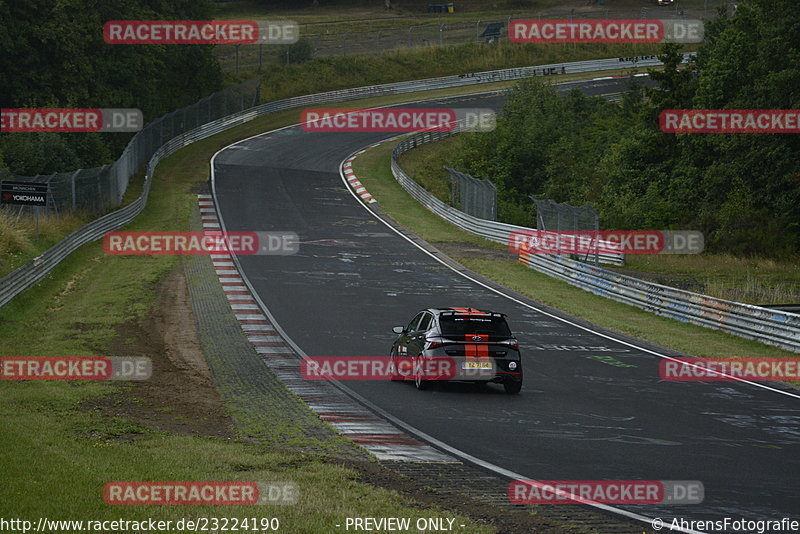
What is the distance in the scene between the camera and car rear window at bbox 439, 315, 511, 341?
57.0 ft

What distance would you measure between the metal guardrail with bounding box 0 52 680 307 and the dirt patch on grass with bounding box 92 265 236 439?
444 cm

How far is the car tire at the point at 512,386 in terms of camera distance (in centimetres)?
1747

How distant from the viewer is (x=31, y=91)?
166 feet

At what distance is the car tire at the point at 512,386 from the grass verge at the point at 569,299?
730 cm

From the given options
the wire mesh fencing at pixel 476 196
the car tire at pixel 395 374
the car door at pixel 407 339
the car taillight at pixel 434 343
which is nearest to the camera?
the car taillight at pixel 434 343

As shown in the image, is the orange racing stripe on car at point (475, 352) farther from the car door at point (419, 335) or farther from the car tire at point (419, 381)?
the car tire at point (419, 381)

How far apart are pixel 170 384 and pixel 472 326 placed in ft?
18.0

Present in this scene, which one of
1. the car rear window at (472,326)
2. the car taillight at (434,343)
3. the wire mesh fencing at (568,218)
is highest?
the wire mesh fencing at (568,218)

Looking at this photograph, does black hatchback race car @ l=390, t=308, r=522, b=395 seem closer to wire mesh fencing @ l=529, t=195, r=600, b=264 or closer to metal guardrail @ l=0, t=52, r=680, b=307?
metal guardrail @ l=0, t=52, r=680, b=307

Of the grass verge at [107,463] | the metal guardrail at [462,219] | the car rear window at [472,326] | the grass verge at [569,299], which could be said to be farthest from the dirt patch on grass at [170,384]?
the metal guardrail at [462,219]

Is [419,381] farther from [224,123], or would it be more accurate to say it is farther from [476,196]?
[224,123]

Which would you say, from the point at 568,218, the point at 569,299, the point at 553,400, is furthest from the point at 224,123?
the point at 553,400

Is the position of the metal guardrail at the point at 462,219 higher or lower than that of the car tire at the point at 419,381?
higher

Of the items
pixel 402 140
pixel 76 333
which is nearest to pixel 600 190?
pixel 402 140
